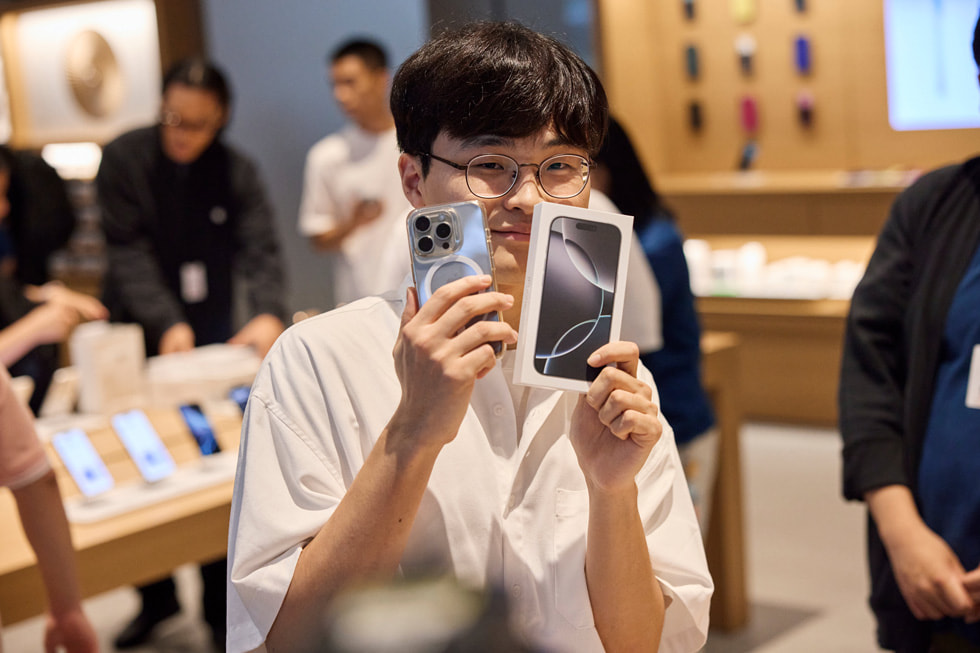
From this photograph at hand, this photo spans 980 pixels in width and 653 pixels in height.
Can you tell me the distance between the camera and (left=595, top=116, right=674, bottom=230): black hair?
9.48 ft

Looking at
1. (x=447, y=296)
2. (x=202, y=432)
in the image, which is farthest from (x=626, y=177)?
(x=447, y=296)

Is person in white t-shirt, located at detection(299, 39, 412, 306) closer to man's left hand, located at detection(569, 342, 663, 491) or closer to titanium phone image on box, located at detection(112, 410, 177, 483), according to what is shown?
titanium phone image on box, located at detection(112, 410, 177, 483)

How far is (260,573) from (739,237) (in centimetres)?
506

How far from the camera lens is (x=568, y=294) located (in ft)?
3.69

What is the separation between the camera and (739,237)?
5.91m

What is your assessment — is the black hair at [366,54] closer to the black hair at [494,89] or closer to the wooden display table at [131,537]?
the wooden display table at [131,537]

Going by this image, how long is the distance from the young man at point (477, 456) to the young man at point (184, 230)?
228 centimetres

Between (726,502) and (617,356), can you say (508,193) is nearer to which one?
(617,356)

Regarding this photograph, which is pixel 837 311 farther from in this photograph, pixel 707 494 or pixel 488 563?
pixel 488 563

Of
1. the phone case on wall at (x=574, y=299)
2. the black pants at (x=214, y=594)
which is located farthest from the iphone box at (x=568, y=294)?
the black pants at (x=214, y=594)

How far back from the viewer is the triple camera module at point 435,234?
1107 mm

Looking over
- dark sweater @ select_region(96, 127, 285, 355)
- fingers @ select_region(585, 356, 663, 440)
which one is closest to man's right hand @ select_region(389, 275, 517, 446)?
fingers @ select_region(585, 356, 663, 440)

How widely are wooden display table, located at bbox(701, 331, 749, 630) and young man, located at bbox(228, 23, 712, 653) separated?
2168 millimetres

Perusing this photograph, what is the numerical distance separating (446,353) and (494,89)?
303 mm
